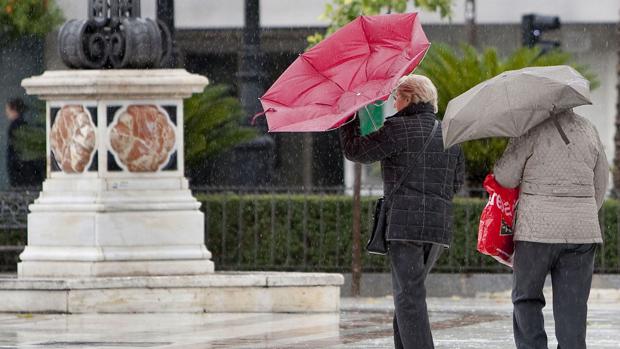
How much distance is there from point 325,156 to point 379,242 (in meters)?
22.7

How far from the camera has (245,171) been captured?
20.7 metres

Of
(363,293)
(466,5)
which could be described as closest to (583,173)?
(363,293)

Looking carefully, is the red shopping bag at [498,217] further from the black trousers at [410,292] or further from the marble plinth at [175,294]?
the marble plinth at [175,294]

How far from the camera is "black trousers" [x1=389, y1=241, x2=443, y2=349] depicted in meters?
8.66

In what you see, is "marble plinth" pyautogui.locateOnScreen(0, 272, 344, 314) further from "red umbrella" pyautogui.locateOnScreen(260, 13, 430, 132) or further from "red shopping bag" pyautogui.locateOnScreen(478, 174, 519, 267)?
"red shopping bag" pyautogui.locateOnScreen(478, 174, 519, 267)

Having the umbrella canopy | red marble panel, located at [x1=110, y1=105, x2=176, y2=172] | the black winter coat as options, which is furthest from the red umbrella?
red marble panel, located at [x1=110, y1=105, x2=176, y2=172]

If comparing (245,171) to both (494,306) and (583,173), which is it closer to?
(494,306)

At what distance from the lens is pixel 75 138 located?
1347 cm

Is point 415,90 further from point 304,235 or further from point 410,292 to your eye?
point 304,235

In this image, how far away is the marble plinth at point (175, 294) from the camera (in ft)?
42.1

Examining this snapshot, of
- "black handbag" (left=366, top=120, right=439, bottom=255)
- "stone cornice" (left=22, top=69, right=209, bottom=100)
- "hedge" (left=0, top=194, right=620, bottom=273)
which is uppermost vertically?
"stone cornice" (left=22, top=69, right=209, bottom=100)

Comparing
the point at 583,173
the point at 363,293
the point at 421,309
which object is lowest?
the point at 363,293

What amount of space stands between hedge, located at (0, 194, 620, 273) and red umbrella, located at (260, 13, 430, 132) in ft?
25.9

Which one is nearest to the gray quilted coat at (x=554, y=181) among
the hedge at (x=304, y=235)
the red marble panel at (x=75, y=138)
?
the red marble panel at (x=75, y=138)
